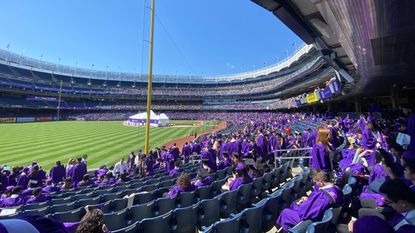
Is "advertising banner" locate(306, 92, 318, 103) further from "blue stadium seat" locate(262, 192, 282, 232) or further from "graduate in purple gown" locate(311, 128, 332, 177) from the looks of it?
"blue stadium seat" locate(262, 192, 282, 232)

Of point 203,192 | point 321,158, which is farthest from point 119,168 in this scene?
point 321,158

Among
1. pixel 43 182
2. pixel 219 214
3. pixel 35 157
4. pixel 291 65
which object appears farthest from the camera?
pixel 291 65

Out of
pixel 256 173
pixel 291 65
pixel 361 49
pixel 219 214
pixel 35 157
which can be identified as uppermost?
pixel 291 65

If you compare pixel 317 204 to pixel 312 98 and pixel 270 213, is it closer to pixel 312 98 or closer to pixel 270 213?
pixel 270 213

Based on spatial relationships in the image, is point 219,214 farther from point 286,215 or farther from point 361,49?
point 361,49

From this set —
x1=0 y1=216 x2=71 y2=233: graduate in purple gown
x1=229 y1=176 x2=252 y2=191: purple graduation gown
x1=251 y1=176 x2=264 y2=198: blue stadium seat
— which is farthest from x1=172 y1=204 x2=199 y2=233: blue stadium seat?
x1=0 y1=216 x2=71 y2=233: graduate in purple gown

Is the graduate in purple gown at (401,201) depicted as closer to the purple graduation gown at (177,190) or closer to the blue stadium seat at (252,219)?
the blue stadium seat at (252,219)

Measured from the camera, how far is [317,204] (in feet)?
11.6

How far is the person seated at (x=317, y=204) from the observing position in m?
3.49

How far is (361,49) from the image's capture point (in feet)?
21.1

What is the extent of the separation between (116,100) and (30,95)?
26.0 meters

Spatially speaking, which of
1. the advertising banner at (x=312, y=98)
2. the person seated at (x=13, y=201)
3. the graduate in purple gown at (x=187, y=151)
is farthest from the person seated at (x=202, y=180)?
the advertising banner at (x=312, y=98)

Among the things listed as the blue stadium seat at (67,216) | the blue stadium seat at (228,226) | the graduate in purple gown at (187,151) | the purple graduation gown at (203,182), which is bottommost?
the graduate in purple gown at (187,151)

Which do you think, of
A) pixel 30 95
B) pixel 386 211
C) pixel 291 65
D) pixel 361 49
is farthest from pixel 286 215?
pixel 30 95
